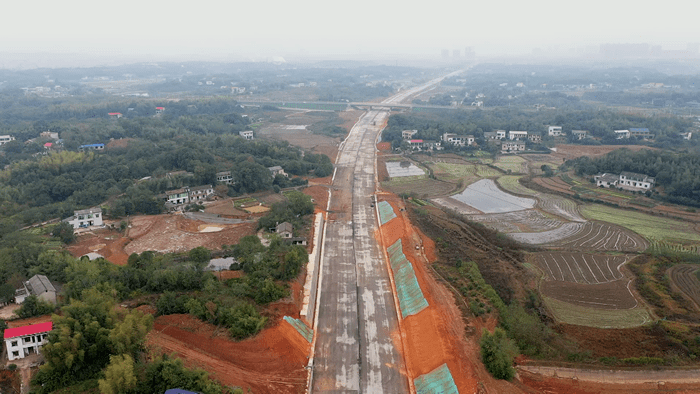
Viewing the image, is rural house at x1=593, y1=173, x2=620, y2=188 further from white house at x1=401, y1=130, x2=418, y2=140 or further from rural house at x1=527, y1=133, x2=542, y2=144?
white house at x1=401, y1=130, x2=418, y2=140

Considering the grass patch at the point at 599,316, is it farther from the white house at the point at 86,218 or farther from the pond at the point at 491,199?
the white house at the point at 86,218

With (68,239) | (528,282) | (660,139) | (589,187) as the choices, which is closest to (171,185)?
(68,239)

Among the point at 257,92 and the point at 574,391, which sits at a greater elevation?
the point at 257,92

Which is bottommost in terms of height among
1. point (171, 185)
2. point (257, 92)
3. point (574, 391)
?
point (574, 391)

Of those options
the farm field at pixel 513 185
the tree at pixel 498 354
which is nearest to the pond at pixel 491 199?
the farm field at pixel 513 185

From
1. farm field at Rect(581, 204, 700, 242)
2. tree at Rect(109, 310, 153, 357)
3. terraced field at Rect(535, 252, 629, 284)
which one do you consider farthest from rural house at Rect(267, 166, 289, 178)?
tree at Rect(109, 310, 153, 357)

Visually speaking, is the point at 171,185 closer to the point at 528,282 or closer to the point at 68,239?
the point at 68,239
